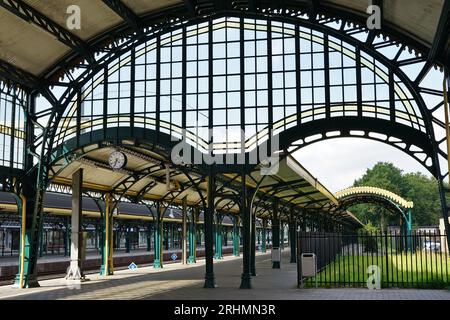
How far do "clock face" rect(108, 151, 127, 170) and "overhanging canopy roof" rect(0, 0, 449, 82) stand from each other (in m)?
4.43

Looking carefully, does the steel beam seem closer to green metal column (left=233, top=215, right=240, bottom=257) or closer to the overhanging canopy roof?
the overhanging canopy roof

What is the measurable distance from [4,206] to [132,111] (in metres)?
15.8

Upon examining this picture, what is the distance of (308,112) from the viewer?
847 inches

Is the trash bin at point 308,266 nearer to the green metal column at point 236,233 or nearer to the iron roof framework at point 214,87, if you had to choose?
the iron roof framework at point 214,87

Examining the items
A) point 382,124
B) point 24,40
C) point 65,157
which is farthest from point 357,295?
point 24,40

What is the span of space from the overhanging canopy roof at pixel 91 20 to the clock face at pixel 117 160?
443 centimetres

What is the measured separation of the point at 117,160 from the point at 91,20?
6.09 meters

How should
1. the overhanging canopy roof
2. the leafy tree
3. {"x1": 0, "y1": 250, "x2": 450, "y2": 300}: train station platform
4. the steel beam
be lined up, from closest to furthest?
the overhanging canopy roof → {"x1": 0, "y1": 250, "x2": 450, "y2": 300}: train station platform → the steel beam → the leafy tree

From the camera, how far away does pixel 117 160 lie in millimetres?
24297

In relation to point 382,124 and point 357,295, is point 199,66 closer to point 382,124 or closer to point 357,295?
point 382,124

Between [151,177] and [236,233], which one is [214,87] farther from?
[236,233]

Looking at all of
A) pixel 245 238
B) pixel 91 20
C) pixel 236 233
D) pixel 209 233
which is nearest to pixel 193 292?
pixel 209 233

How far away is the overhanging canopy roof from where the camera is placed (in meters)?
18.5

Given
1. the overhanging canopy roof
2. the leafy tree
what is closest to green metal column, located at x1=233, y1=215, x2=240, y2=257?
the overhanging canopy roof
